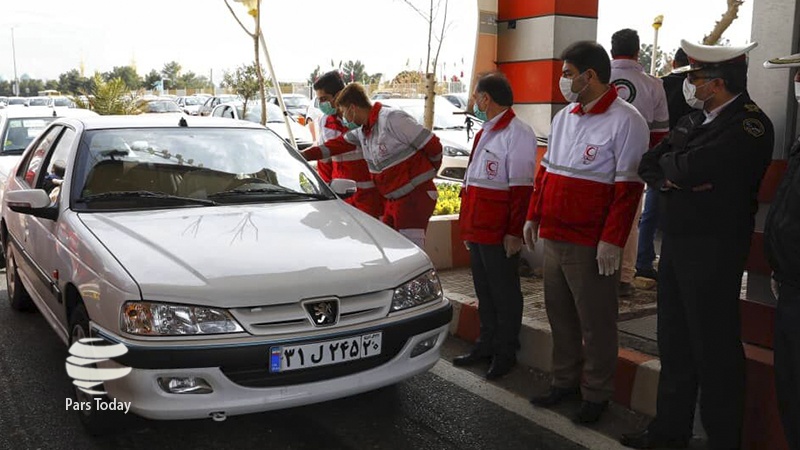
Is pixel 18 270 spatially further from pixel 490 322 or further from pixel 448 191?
pixel 448 191

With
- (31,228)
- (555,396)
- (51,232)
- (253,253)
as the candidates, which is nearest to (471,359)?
(555,396)

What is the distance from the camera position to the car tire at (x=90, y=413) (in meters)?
3.49

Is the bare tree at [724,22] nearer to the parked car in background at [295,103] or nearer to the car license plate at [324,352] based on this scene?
the car license plate at [324,352]

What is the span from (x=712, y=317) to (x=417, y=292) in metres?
1.33

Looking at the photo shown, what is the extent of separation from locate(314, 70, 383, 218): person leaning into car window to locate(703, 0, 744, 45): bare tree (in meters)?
3.47

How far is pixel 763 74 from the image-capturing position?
13.3 ft

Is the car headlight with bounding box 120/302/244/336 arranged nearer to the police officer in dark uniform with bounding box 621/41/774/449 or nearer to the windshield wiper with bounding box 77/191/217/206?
the windshield wiper with bounding box 77/191/217/206

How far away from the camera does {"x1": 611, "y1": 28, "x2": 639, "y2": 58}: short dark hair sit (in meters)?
5.32

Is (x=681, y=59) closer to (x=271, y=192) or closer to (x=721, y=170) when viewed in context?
(x=721, y=170)

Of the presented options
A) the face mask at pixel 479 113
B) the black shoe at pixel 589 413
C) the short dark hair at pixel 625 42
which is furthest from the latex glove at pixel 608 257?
Result: the short dark hair at pixel 625 42

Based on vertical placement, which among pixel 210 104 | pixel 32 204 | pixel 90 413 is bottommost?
pixel 90 413

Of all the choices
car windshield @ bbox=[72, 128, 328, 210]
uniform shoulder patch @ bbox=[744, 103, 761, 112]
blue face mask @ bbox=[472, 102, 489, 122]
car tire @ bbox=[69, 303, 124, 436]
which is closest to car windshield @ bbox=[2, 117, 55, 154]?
car windshield @ bbox=[72, 128, 328, 210]

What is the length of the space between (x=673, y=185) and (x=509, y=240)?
122cm

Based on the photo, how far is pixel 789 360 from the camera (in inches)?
114
